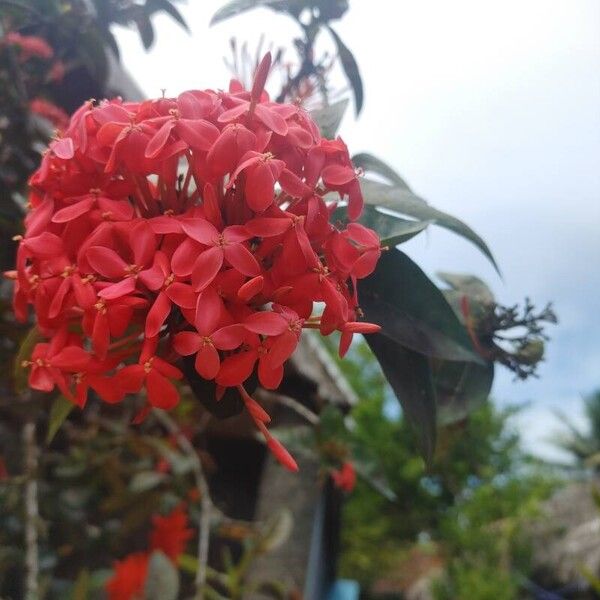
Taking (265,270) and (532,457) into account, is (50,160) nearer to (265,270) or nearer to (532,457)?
(265,270)

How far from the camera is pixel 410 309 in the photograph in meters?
0.51

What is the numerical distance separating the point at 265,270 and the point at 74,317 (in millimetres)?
129

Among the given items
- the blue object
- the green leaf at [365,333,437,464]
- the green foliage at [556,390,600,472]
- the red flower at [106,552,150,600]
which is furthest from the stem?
the green foliage at [556,390,600,472]

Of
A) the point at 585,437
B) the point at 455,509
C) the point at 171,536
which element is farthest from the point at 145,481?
the point at 585,437

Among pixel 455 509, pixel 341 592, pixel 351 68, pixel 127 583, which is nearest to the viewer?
pixel 351 68

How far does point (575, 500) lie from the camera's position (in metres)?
6.48

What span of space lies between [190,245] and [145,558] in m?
1.02

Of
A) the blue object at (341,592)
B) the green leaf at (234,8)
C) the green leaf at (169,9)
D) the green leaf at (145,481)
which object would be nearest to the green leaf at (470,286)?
the green leaf at (234,8)

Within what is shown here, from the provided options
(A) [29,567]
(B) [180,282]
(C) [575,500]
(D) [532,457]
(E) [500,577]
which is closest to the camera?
(B) [180,282]

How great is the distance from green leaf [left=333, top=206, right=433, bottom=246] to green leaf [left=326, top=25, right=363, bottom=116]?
0.81 ft

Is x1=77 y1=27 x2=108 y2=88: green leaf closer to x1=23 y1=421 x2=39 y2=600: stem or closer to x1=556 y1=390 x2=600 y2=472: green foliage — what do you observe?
x1=23 y1=421 x2=39 y2=600: stem

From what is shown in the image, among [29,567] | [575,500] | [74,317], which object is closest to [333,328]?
[74,317]

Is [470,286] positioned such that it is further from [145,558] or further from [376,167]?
[145,558]

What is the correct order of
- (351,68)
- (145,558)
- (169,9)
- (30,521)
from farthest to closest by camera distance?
(145,558) < (30,521) < (169,9) < (351,68)
